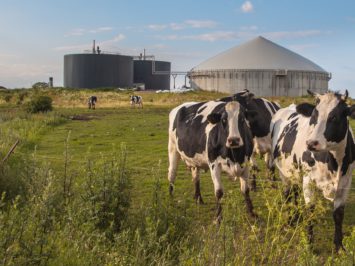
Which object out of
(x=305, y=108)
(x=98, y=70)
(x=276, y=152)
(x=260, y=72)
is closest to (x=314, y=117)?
(x=305, y=108)

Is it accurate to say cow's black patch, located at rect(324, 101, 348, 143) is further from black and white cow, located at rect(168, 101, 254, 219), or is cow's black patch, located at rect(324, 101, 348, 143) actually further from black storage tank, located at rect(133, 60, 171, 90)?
black storage tank, located at rect(133, 60, 171, 90)

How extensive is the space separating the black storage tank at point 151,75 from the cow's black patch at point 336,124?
7948 cm

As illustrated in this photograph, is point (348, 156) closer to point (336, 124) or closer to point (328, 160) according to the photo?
point (328, 160)

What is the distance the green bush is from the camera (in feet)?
103

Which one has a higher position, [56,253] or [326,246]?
[56,253]

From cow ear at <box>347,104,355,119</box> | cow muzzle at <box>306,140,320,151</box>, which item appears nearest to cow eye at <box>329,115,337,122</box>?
cow ear at <box>347,104,355,119</box>

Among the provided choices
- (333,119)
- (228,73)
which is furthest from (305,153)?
(228,73)

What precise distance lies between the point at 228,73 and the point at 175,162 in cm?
6423

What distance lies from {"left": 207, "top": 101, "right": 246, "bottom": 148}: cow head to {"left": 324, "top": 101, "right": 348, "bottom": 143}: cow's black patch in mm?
1741

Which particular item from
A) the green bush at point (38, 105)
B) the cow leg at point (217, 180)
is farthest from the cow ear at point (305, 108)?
the green bush at point (38, 105)

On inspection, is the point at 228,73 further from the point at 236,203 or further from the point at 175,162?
the point at 236,203

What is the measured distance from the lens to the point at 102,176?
5.74 metres

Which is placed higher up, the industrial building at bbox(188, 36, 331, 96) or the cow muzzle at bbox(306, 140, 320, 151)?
the industrial building at bbox(188, 36, 331, 96)

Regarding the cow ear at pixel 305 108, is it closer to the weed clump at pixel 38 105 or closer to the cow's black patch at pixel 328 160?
the cow's black patch at pixel 328 160
